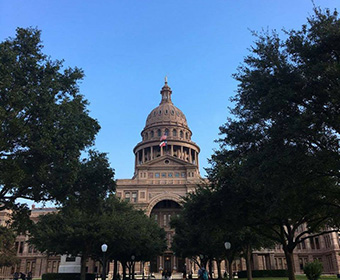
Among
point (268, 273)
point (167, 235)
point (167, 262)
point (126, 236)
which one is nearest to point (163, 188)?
point (167, 235)

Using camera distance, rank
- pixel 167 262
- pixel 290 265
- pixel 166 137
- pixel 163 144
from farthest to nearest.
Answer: pixel 166 137 < pixel 163 144 < pixel 167 262 < pixel 290 265

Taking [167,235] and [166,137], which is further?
[166,137]

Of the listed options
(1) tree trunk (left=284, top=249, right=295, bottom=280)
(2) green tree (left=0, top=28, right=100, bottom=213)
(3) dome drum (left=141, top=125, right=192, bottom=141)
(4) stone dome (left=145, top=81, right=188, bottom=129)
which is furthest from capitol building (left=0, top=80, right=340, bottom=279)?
(2) green tree (left=0, top=28, right=100, bottom=213)

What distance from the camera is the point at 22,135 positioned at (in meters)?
16.2

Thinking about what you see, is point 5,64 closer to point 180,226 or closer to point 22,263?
point 180,226

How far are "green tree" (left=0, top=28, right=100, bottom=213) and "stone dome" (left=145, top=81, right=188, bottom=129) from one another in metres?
86.4

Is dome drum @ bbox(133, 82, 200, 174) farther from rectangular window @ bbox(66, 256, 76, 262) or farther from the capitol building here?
rectangular window @ bbox(66, 256, 76, 262)

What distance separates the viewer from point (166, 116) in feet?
Answer: 354

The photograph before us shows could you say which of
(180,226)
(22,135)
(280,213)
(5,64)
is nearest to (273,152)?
(280,213)

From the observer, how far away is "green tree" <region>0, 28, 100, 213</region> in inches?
631

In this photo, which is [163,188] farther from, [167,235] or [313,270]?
[313,270]

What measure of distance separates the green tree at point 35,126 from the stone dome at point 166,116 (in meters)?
86.4

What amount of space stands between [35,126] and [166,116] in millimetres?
91448

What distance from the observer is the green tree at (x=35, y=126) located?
16031 mm
